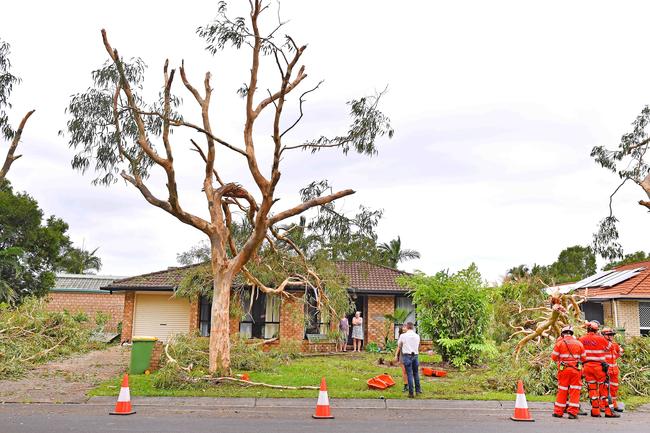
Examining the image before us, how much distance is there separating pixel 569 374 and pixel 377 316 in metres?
14.0

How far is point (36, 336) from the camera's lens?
19188mm

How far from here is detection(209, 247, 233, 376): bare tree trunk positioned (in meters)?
13.8

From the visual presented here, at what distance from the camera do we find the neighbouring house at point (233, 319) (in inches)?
941

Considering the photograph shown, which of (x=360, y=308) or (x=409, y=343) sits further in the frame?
(x=360, y=308)

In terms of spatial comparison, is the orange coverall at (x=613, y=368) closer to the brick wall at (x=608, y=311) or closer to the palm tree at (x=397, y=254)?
the brick wall at (x=608, y=311)

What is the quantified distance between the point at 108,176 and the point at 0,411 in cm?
718

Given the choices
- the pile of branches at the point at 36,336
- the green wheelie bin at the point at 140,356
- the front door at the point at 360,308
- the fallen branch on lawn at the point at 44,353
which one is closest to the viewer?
the green wheelie bin at the point at 140,356

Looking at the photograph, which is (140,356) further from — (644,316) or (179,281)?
(644,316)

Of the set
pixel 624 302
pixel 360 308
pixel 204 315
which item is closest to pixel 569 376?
pixel 360 308

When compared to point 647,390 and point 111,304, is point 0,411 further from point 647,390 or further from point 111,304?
point 111,304

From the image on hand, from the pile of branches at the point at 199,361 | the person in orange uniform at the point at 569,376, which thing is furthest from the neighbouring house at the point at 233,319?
the person in orange uniform at the point at 569,376

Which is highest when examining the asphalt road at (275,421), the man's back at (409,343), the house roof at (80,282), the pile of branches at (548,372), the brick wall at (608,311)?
the house roof at (80,282)

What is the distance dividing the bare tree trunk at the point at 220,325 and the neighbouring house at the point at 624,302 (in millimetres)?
15146

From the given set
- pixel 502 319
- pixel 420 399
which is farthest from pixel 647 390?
pixel 502 319
